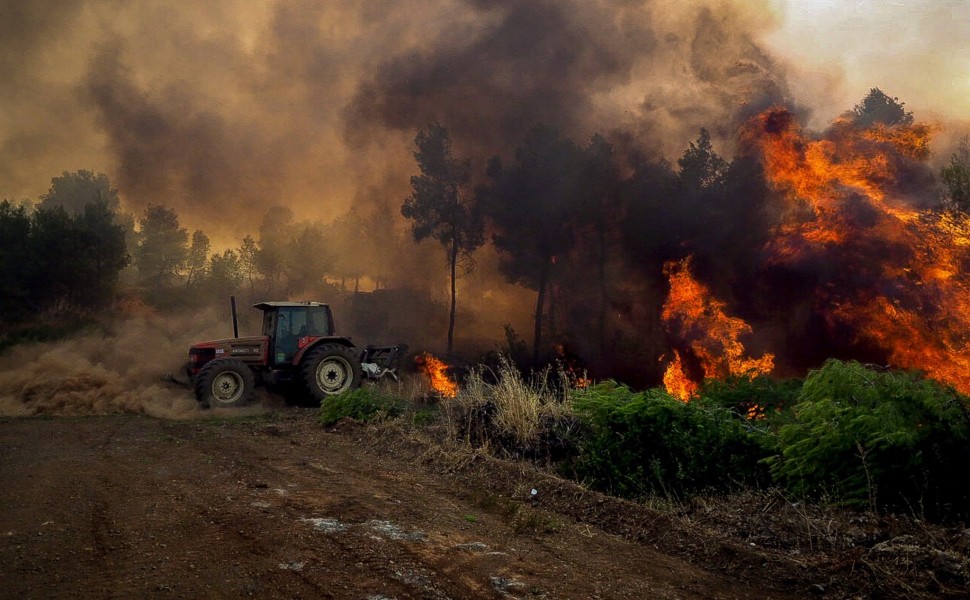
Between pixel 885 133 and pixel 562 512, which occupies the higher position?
pixel 885 133

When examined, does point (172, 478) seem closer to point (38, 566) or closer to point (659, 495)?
point (38, 566)

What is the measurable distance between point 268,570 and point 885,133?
25520mm

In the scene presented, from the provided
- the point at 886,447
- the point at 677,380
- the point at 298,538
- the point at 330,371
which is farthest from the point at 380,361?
the point at 886,447

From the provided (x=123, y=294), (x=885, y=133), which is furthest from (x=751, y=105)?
(x=123, y=294)

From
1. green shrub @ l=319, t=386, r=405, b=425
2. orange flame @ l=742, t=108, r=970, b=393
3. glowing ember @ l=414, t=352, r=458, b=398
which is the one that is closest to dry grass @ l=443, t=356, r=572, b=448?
green shrub @ l=319, t=386, r=405, b=425

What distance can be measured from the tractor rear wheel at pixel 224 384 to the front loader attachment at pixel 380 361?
146 inches

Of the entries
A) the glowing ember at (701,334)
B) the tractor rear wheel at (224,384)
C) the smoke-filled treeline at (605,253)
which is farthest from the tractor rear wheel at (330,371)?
the smoke-filled treeline at (605,253)

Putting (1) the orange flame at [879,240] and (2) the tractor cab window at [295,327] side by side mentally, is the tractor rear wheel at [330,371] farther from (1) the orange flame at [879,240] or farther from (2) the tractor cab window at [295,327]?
(1) the orange flame at [879,240]

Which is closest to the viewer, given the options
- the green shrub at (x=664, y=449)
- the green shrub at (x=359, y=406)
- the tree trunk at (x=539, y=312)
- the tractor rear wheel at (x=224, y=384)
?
the green shrub at (x=664, y=449)

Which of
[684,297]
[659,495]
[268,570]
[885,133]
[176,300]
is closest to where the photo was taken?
[268,570]

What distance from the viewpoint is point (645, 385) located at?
2539 cm

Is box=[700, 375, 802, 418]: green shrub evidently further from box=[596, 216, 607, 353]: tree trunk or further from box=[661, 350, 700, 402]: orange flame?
box=[596, 216, 607, 353]: tree trunk

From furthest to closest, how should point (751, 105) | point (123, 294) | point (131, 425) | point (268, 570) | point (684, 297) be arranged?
point (123, 294) < point (751, 105) < point (684, 297) < point (131, 425) < point (268, 570)

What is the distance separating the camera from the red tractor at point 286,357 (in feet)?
49.5
